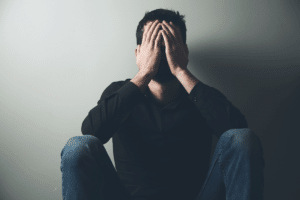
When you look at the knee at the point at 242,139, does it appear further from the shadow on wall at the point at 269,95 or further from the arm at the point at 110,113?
Result: the shadow on wall at the point at 269,95

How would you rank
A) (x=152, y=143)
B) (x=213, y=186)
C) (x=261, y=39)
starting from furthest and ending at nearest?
(x=261, y=39)
(x=152, y=143)
(x=213, y=186)

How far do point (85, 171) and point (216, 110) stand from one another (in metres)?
0.49

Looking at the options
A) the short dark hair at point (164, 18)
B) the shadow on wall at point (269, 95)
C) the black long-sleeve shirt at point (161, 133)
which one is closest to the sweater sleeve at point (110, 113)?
the black long-sleeve shirt at point (161, 133)

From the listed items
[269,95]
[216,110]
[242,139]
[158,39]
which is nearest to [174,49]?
[158,39]

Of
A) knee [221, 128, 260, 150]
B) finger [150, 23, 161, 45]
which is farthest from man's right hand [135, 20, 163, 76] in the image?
knee [221, 128, 260, 150]

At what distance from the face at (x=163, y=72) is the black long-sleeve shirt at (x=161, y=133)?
89 millimetres

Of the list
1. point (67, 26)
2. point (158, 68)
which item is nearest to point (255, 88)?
point (158, 68)

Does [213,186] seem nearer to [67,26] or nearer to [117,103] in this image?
[117,103]

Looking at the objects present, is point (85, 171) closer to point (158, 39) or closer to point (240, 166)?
point (240, 166)

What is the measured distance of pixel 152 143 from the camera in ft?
2.82

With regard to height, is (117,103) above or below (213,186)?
above

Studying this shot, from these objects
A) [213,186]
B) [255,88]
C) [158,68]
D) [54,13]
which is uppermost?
[54,13]

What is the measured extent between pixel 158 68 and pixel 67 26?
21.6 inches

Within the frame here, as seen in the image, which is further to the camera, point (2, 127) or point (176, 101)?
point (2, 127)
